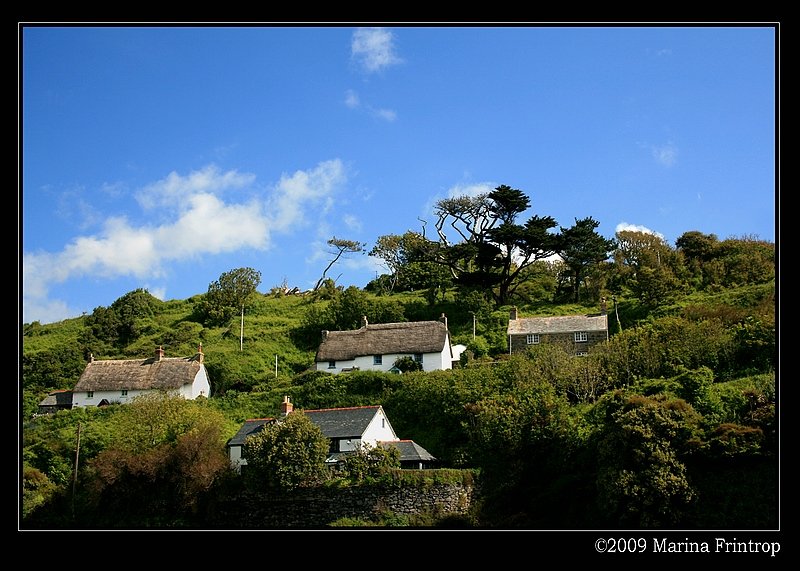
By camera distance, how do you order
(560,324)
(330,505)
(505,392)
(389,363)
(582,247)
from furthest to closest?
1. (582,247)
2. (560,324)
3. (389,363)
4. (505,392)
5. (330,505)

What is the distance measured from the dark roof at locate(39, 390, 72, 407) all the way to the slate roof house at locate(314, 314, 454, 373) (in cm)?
1632

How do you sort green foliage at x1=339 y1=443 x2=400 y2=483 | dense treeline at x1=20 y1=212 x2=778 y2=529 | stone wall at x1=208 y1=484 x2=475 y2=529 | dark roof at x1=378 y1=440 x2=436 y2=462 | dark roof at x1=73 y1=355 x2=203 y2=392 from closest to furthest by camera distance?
dense treeline at x1=20 y1=212 x2=778 y2=529
stone wall at x1=208 y1=484 x2=475 y2=529
green foliage at x1=339 y1=443 x2=400 y2=483
dark roof at x1=378 y1=440 x2=436 y2=462
dark roof at x1=73 y1=355 x2=203 y2=392

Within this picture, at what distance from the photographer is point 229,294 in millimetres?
74688

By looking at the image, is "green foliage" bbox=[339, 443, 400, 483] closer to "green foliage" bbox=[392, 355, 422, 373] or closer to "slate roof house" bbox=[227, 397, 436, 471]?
"slate roof house" bbox=[227, 397, 436, 471]

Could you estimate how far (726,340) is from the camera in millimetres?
47219

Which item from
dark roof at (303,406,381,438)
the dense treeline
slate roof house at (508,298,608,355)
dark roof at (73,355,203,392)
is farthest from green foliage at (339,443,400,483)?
dark roof at (73,355,203,392)

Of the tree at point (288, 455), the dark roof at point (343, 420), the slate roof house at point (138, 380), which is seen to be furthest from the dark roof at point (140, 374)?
the tree at point (288, 455)

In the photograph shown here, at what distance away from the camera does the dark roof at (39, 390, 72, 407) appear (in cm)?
5809

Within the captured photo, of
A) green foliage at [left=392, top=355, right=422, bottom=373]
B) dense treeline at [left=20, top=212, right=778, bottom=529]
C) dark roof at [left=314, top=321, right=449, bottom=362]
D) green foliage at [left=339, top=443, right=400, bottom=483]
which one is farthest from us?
dark roof at [left=314, top=321, right=449, bottom=362]

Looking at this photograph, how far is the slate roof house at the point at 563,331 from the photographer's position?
57406 mm

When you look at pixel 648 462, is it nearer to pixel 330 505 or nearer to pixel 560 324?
pixel 330 505

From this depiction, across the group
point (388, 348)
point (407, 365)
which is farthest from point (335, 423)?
point (388, 348)

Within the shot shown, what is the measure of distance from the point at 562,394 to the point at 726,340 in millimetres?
9161

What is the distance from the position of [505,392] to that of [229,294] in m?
34.3
